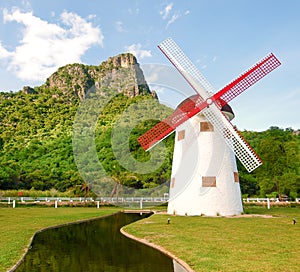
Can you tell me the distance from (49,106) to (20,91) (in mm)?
18515

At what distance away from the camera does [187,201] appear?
17750 mm

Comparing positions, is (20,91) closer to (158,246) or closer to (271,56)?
(271,56)

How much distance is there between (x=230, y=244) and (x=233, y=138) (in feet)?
29.6

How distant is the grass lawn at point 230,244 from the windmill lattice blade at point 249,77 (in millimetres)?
6857

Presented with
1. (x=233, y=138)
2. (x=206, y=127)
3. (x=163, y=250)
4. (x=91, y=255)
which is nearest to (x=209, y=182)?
(x=233, y=138)

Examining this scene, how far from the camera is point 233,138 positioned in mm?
17484

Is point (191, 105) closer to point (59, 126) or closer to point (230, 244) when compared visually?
point (230, 244)

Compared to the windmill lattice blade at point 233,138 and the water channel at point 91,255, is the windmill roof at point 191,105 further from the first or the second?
the water channel at point 91,255

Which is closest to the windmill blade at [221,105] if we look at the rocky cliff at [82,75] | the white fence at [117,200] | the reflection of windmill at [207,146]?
the reflection of windmill at [207,146]

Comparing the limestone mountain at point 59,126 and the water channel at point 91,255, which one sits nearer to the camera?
the water channel at point 91,255

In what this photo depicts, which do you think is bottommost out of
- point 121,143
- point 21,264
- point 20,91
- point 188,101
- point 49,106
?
point 21,264

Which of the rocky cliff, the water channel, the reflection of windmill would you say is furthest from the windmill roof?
the rocky cliff

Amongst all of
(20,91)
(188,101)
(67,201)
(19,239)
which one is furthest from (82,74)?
(19,239)

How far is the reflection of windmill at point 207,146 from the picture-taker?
56.3 ft
